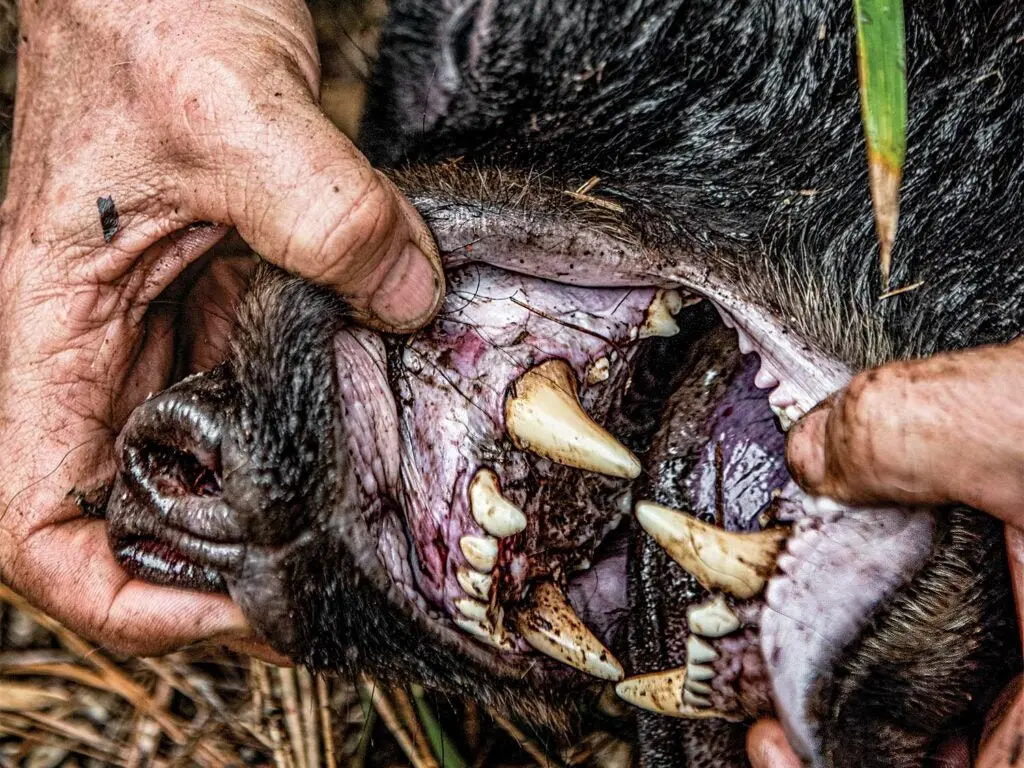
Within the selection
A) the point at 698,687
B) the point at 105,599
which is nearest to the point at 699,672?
the point at 698,687

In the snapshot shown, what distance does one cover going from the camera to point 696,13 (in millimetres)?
1273

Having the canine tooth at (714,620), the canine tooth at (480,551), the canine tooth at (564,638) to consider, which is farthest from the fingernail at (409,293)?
the canine tooth at (714,620)

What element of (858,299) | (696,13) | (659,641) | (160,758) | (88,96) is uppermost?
(696,13)

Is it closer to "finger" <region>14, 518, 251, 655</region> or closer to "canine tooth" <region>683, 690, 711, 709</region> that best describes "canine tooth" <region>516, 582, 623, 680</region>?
"canine tooth" <region>683, 690, 711, 709</region>

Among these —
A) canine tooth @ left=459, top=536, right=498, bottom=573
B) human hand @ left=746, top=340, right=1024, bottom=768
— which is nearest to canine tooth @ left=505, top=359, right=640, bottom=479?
canine tooth @ left=459, top=536, right=498, bottom=573

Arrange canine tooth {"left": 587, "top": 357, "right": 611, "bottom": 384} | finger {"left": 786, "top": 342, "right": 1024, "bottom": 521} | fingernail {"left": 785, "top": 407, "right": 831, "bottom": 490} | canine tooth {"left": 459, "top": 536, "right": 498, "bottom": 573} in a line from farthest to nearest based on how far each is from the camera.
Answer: canine tooth {"left": 587, "top": 357, "right": 611, "bottom": 384} → canine tooth {"left": 459, "top": 536, "right": 498, "bottom": 573} → fingernail {"left": 785, "top": 407, "right": 831, "bottom": 490} → finger {"left": 786, "top": 342, "right": 1024, "bottom": 521}

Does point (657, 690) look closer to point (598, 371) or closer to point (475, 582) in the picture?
point (475, 582)

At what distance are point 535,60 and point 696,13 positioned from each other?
221 mm

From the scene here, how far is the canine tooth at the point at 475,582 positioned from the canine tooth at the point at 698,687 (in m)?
0.28

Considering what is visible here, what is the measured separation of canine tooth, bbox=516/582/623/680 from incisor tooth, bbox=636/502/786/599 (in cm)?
18

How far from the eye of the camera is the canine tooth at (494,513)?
1.17 metres

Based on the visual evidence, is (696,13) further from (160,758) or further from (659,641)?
(160,758)

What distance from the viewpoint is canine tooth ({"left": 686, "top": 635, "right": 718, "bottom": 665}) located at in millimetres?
1188

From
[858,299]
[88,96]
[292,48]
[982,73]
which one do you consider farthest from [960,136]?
[88,96]
